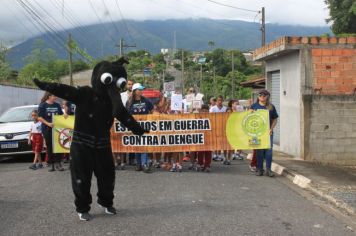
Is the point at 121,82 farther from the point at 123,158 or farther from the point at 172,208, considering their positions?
the point at 123,158

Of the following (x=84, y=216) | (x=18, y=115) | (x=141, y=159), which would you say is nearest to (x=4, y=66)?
(x=18, y=115)

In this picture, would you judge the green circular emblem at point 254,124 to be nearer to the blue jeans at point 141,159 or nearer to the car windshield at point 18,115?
the blue jeans at point 141,159

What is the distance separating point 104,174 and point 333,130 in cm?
871

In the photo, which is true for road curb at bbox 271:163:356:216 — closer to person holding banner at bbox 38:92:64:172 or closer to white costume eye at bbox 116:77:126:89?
white costume eye at bbox 116:77:126:89

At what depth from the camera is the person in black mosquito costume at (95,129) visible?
674 centimetres

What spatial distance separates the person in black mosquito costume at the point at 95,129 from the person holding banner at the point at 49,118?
4.75 meters

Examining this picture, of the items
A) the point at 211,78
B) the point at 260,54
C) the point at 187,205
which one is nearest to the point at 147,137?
the point at 187,205

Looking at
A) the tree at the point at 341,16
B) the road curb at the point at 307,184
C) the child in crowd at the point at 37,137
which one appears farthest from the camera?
the tree at the point at 341,16

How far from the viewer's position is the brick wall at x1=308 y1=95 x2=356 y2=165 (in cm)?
1387

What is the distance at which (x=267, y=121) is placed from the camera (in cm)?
1134

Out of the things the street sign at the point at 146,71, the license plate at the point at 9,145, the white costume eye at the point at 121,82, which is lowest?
the license plate at the point at 9,145

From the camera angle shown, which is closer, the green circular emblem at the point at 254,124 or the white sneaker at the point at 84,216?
the white sneaker at the point at 84,216

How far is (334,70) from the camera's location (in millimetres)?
14055

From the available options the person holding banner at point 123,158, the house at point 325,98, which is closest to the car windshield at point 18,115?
the person holding banner at point 123,158
